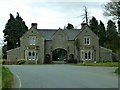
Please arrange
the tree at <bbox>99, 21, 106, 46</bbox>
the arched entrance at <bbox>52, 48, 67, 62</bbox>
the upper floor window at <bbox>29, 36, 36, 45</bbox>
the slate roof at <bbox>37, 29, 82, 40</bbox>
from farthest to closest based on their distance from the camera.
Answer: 1. the tree at <bbox>99, 21, 106, 46</bbox>
2. the arched entrance at <bbox>52, 48, 67, 62</bbox>
3. the slate roof at <bbox>37, 29, 82, 40</bbox>
4. the upper floor window at <bbox>29, 36, 36, 45</bbox>

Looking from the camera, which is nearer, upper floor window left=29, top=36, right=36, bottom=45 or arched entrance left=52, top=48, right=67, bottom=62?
upper floor window left=29, top=36, right=36, bottom=45

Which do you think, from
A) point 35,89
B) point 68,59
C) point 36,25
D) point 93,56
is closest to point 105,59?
point 93,56

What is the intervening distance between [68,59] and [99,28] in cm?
2844

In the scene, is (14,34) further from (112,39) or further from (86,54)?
(112,39)

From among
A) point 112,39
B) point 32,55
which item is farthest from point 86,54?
point 112,39

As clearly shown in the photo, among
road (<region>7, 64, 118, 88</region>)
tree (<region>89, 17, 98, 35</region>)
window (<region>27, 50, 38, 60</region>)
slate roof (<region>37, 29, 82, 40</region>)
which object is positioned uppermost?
tree (<region>89, 17, 98, 35</region>)

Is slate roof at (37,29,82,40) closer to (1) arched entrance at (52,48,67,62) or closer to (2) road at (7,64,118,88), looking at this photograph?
(1) arched entrance at (52,48,67,62)

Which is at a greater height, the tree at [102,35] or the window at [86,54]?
the tree at [102,35]

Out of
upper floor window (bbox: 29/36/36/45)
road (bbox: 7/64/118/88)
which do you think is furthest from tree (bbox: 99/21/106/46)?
road (bbox: 7/64/118/88)

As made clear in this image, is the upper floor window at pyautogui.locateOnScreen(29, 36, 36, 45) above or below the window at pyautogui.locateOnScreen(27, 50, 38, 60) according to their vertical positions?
above

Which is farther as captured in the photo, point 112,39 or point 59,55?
point 59,55

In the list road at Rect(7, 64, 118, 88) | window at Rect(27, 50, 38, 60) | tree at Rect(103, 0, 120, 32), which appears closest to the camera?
road at Rect(7, 64, 118, 88)

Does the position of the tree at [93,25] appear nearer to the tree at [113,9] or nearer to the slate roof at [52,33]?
the slate roof at [52,33]

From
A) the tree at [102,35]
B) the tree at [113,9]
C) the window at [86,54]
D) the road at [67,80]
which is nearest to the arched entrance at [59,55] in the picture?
the window at [86,54]
